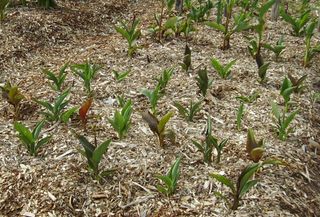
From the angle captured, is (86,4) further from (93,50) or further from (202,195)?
(202,195)

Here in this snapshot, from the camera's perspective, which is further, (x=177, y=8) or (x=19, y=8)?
(x=177, y=8)

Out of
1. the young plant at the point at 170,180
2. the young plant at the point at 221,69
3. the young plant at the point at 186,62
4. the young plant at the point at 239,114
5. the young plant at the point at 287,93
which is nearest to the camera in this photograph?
the young plant at the point at 170,180

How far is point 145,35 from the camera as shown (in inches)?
224

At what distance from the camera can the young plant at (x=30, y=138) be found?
312 centimetres

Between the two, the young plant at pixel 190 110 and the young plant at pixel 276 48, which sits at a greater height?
the young plant at pixel 276 48

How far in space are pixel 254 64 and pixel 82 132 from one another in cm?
238

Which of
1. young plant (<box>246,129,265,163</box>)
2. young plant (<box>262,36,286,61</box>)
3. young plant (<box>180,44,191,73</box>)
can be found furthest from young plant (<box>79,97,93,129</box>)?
young plant (<box>262,36,286,61</box>)

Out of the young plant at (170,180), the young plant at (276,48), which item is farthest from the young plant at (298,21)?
the young plant at (170,180)

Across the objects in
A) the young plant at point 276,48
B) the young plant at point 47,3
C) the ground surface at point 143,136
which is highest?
the young plant at point 47,3

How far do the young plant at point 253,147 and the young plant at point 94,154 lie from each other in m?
1.04

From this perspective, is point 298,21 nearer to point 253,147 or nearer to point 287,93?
point 287,93

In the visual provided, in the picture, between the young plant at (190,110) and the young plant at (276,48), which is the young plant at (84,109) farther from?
the young plant at (276,48)

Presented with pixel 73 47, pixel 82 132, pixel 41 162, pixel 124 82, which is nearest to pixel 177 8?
pixel 73 47

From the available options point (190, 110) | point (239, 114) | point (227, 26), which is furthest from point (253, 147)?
point (227, 26)
